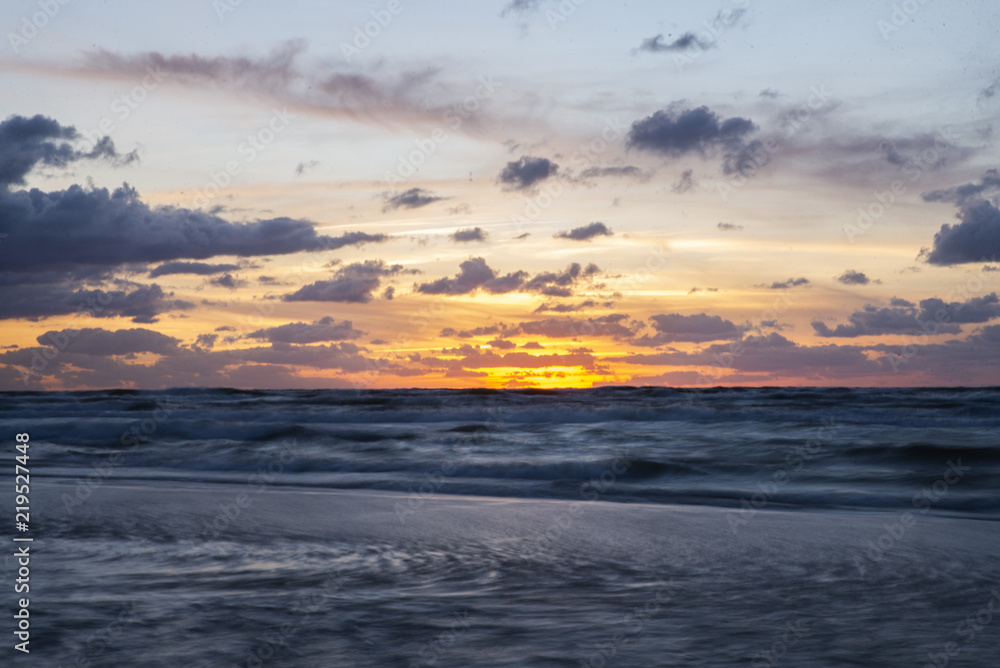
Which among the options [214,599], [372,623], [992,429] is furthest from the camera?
[992,429]

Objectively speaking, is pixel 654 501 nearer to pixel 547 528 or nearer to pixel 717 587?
pixel 547 528

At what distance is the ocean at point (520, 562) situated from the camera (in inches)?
108

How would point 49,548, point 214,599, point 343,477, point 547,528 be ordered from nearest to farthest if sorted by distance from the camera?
point 214,599
point 49,548
point 547,528
point 343,477

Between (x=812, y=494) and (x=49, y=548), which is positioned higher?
(x=49, y=548)

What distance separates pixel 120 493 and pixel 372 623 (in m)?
5.37

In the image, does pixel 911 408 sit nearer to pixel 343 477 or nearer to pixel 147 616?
pixel 343 477

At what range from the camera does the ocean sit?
276cm

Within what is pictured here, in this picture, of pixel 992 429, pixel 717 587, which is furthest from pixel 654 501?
pixel 992 429

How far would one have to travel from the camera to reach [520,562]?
14.0 feet

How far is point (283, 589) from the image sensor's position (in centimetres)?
353

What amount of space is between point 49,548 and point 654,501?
17.8 feet

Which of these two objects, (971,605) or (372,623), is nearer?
(372,623)

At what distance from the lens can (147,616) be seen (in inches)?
119

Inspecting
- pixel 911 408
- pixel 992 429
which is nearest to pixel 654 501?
pixel 992 429
